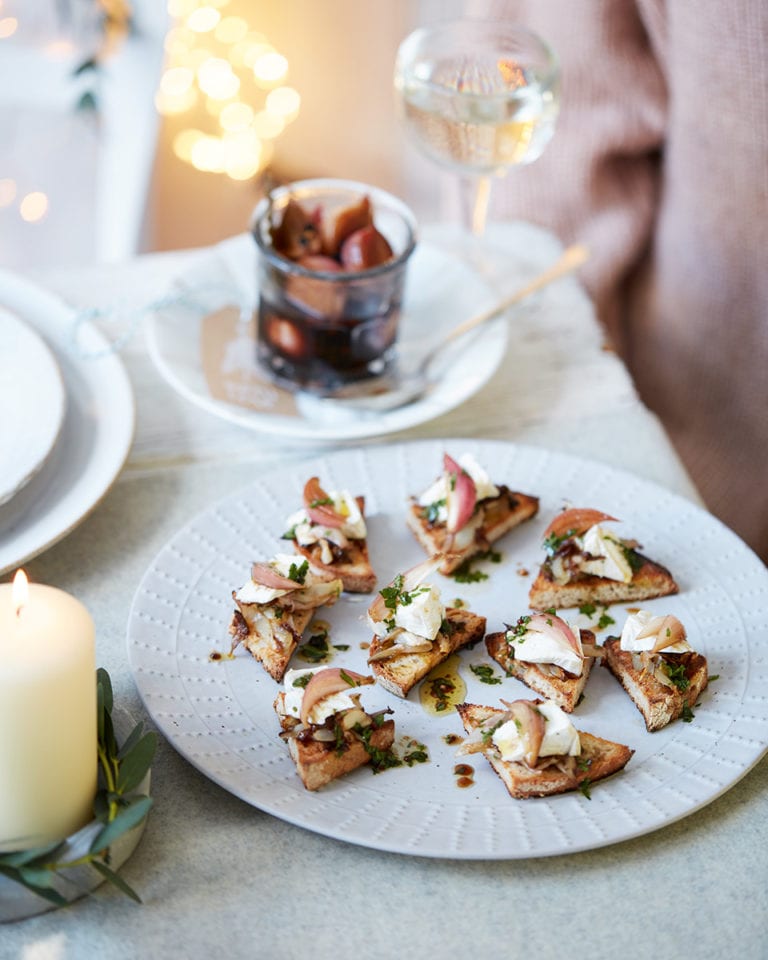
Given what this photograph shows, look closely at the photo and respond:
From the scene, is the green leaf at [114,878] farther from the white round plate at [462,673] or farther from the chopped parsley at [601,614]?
the chopped parsley at [601,614]

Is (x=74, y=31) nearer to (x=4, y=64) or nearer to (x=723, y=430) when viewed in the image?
(x=4, y=64)

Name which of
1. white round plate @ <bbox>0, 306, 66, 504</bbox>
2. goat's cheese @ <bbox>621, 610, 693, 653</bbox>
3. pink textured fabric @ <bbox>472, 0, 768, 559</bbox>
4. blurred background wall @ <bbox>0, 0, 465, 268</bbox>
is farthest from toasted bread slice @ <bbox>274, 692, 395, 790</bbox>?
blurred background wall @ <bbox>0, 0, 465, 268</bbox>

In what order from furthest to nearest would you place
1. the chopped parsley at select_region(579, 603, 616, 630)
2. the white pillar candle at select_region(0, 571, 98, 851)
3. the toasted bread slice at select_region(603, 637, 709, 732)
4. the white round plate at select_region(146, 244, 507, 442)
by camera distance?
1. the white round plate at select_region(146, 244, 507, 442)
2. the chopped parsley at select_region(579, 603, 616, 630)
3. the toasted bread slice at select_region(603, 637, 709, 732)
4. the white pillar candle at select_region(0, 571, 98, 851)

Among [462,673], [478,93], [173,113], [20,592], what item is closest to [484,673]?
[462,673]

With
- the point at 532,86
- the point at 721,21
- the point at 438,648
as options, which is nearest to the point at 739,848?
the point at 438,648

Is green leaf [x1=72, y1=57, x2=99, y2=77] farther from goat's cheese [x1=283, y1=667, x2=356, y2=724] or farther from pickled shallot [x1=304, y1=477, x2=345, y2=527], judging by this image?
goat's cheese [x1=283, y1=667, x2=356, y2=724]

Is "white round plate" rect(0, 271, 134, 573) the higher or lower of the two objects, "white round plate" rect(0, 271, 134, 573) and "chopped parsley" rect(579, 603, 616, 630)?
the higher
